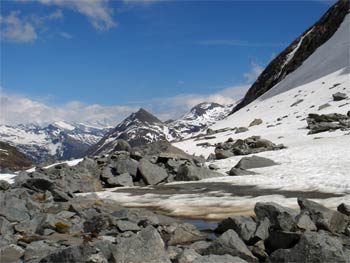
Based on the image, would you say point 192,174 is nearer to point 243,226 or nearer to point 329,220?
point 243,226

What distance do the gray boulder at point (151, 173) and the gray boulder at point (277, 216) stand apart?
18.5m

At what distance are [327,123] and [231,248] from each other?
140 ft

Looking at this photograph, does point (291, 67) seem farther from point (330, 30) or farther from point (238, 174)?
point (238, 174)

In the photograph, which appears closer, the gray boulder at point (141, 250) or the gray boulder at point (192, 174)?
the gray boulder at point (141, 250)

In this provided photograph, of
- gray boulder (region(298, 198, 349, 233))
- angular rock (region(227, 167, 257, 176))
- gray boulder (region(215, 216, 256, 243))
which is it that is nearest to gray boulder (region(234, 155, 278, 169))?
angular rock (region(227, 167, 257, 176))

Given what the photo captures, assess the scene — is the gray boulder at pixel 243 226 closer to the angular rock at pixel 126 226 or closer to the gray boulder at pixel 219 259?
the gray boulder at pixel 219 259

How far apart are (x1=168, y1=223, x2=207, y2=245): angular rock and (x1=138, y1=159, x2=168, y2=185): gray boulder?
17.0 m

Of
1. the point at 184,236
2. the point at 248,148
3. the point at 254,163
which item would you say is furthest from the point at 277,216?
the point at 248,148

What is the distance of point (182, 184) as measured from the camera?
100ft

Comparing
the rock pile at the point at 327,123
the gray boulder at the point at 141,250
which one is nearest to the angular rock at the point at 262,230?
the gray boulder at the point at 141,250

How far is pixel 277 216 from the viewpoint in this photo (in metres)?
13.4

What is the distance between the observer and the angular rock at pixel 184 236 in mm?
14359

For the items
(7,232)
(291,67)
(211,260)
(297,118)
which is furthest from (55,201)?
(291,67)

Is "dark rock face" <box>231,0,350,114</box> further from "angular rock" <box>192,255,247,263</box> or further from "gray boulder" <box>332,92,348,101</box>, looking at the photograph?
"angular rock" <box>192,255,247,263</box>
